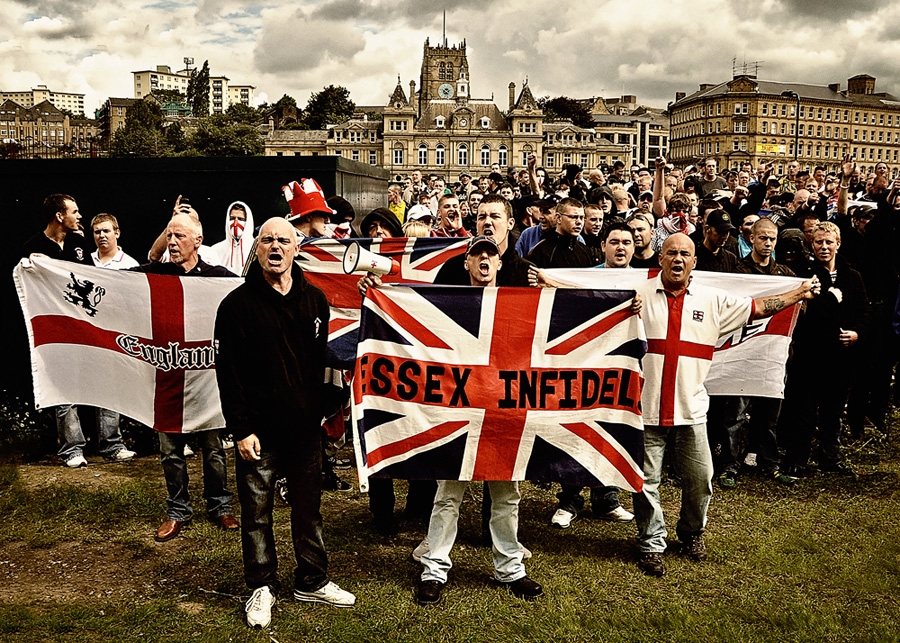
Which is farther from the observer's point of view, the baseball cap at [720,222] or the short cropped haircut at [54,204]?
the short cropped haircut at [54,204]

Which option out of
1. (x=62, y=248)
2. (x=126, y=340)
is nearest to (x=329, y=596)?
(x=126, y=340)

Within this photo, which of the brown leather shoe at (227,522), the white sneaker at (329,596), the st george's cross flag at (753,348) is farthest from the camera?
the st george's cross flag at (753,348)

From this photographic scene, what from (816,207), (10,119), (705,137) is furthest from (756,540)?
(10,119)

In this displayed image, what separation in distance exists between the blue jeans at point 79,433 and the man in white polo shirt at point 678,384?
515 centimetres

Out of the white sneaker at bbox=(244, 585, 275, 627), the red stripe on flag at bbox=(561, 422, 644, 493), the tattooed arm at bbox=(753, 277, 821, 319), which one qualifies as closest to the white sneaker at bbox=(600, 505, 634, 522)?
the red stripe on flag at bbox=(561, 422, 644, 493)

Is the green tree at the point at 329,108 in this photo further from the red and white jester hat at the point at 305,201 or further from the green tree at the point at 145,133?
the red and white jester hat at the point at 305,201

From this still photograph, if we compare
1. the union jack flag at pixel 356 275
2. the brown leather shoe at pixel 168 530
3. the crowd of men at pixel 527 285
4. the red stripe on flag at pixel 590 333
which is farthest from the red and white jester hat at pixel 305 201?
the red stripe on flag at pixel 590 333

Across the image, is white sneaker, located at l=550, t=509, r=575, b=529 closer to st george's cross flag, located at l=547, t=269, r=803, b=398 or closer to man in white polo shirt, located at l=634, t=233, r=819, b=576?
man in white polo shirt, located at l=634, t=233, r=819, b=576

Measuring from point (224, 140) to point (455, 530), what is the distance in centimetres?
11456

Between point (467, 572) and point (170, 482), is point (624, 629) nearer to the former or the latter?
point (467, 572)

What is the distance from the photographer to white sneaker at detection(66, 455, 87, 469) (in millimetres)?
7480

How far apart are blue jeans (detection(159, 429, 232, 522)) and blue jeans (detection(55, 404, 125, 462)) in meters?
1.77

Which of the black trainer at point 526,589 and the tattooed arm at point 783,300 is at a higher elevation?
the tattooed arm at point 783,300

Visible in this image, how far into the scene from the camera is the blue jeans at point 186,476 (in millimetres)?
6102
